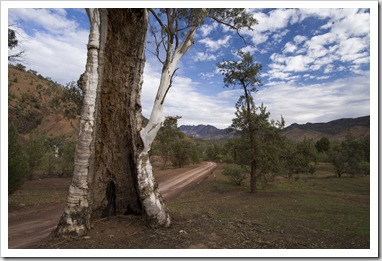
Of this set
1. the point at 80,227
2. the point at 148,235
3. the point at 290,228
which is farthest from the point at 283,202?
the point at 80,227

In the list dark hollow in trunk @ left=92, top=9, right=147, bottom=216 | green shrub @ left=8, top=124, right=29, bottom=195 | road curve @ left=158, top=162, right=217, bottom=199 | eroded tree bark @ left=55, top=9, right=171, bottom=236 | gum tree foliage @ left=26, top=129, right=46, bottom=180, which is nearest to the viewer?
eroded tree bark @ left=55, top=9, right=171, bottom=236

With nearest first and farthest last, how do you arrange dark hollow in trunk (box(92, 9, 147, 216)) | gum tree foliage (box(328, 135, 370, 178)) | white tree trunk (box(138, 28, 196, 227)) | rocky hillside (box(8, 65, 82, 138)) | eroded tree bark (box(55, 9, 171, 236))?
eroded tree bark (box(55, 9, 171, 236)), white tree trunk (box(138, 28, 196, 227)), dark hollow in trunk (box(92, 9, 147, 216)), gum tree foliage (box(328, 135, 370, 178)), rocky hillside (box(8, 65, 82, 138))

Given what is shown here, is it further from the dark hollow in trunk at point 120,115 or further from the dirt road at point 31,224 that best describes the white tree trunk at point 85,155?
the dirt road at point 31,224

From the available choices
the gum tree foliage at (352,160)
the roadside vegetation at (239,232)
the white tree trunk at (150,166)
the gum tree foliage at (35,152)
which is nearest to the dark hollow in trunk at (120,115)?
the white tree trunk at (150,166)

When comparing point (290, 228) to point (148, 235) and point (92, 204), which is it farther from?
point (92, 204)

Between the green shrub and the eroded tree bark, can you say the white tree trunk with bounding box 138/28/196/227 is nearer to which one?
the eroded tree bark

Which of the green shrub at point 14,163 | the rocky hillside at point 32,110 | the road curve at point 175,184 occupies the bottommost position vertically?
the road curve at point 175,184

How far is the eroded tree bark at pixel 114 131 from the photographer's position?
504cm

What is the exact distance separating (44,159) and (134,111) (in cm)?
1605

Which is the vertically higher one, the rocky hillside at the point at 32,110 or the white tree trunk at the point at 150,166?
the rocky hillside at the point at 32,110

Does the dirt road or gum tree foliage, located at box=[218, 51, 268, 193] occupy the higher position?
gum tree foliage, located at box=[218, 51, 268, 193]

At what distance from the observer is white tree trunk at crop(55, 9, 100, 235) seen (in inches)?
189

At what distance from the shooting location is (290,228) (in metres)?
7.14

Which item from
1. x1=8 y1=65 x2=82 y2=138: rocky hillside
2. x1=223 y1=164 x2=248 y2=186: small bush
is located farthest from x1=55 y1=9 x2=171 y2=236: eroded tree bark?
x1=8 y1=65 x2=82 y2=138: rocky hillside
